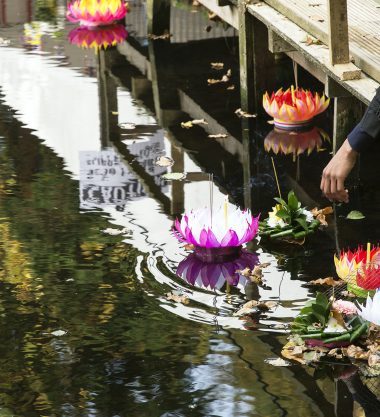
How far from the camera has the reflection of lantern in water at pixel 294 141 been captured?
894cm

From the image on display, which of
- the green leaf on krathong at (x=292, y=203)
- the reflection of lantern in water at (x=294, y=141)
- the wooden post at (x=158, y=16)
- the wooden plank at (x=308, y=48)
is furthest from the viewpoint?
the wooden post at (x=158, y=16)

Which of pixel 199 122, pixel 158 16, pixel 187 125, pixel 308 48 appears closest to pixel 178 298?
pixel 308 48

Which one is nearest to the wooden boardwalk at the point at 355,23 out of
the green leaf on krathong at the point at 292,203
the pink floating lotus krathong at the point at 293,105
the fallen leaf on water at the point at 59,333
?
the pink floating lotus krathong at the point at 293,105

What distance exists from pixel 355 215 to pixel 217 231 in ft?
3.37

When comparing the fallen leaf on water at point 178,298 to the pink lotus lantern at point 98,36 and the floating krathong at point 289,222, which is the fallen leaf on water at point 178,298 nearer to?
the floating krathong at point 289,222

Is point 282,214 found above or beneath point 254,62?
beneath

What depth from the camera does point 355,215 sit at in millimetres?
7453

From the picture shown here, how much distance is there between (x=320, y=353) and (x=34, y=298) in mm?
1593

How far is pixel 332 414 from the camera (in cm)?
516

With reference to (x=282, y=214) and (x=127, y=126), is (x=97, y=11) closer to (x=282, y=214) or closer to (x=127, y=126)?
(x=127, y=126)

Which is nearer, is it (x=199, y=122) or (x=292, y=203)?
(x=292, y=203)

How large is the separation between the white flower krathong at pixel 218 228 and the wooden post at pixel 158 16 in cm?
586

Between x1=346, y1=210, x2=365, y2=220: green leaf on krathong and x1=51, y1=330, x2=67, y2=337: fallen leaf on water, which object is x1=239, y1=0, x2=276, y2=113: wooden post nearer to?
x1=346, y1=210, x2=365, y2=220: green leaf on krathong

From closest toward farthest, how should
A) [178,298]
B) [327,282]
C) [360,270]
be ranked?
[360,270], [178,298], [327,282]
